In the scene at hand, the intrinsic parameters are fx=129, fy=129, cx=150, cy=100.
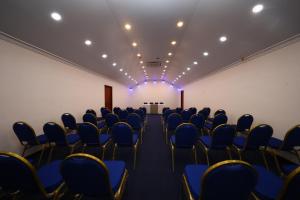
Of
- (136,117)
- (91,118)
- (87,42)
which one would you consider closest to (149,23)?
(87,42)

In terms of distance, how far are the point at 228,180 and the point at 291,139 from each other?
2265 mm

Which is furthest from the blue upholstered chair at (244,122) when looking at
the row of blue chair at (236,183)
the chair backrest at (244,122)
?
the row of blue chair at (236,183)

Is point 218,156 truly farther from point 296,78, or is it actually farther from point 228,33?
point 228,33

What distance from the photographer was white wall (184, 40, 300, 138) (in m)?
3.28

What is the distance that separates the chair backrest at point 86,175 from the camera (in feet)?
4.15

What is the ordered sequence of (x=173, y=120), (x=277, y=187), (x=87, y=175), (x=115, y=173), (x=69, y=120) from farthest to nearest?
(x=173, y=120) → (x=69, y=120) → (x=115, y=173) → (x=277, y=187) → (x=87, y=175)

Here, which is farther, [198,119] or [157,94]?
[157,94]

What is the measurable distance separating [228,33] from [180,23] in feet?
4.76

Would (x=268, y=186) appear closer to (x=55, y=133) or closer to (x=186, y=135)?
(x=186, y=135)

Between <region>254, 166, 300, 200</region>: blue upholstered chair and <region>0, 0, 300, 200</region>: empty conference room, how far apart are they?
0.04ft

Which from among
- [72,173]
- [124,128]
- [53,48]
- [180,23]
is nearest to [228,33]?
[180,23]

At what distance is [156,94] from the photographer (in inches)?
620

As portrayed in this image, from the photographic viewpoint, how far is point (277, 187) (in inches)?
58.7

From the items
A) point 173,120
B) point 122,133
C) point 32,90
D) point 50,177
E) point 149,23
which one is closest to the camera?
point 50,177
